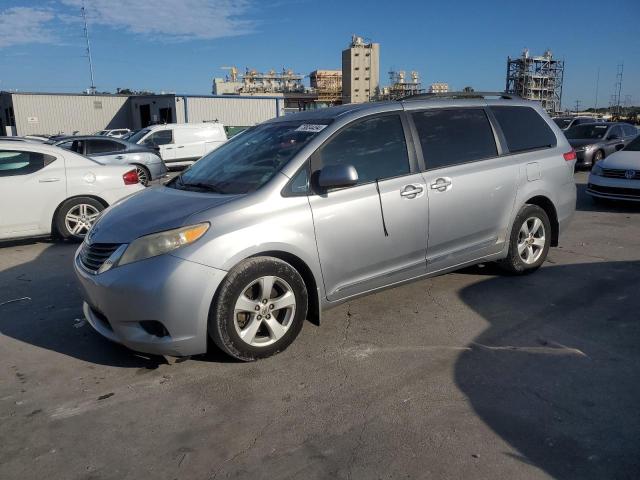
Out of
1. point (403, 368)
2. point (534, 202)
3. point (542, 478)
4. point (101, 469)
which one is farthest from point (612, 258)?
point (101, 469)

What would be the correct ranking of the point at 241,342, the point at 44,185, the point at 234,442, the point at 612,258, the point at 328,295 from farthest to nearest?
the point at 44,185
the point at 612,258
the point at 328,295
the point at 241,342
the point at 234,442

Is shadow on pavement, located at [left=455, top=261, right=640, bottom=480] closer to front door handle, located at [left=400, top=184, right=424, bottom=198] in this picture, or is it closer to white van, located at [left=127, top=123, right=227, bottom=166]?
front door handle, located at [left=400, top=184, right=424, bottom=198]

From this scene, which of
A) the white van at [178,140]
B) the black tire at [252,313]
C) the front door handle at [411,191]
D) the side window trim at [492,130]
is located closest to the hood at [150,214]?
the black tire at [252,313]

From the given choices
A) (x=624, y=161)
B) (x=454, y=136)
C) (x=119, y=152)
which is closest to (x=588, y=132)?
(x=624, y=161)

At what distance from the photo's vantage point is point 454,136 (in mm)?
4660

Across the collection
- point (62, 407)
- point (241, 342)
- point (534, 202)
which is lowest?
point (62, 407)

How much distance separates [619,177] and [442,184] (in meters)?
6.56

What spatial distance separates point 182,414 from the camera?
3.04 metres

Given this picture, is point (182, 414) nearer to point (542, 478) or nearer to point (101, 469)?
point (101, 469)

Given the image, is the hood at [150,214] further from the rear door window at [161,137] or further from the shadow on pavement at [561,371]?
the rear door window at [161,137]

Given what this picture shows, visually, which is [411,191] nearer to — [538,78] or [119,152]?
[119,152]

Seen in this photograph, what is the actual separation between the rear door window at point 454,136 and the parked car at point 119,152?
1092 cm

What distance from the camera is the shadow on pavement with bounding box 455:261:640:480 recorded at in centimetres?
260

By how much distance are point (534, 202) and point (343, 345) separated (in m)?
2.67
